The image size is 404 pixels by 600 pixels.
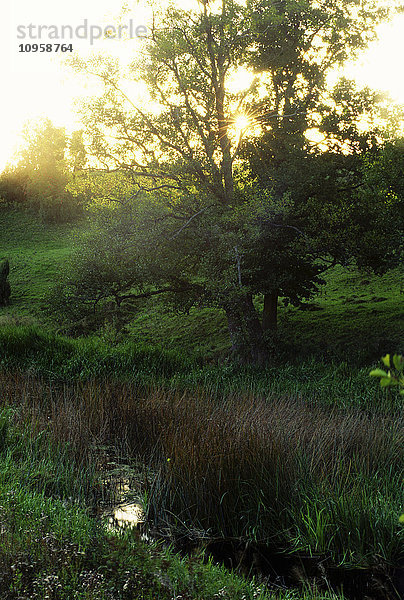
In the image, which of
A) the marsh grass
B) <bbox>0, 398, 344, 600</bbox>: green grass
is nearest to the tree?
the marsh grass

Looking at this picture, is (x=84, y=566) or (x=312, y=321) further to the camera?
(x=312, y=321)

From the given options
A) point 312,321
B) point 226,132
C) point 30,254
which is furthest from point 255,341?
point 30,254

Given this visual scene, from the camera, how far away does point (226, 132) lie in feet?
46.3

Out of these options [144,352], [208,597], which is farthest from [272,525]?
[144,352]

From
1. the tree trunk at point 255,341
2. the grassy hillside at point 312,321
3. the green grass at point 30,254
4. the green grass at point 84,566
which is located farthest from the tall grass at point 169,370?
the green grass at point 84,566

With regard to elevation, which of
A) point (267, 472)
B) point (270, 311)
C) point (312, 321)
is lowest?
point (312, 321)

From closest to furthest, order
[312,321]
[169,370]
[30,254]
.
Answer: [169,370] < [312,321] < [30,254]

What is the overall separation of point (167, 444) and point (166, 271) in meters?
8.23

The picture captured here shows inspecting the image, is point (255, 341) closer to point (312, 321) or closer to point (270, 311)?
point (270, 311)

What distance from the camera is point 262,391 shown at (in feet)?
33.2

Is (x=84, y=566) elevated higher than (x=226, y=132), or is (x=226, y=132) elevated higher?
(x=226, y=132)

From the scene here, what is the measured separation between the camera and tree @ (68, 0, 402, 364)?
13.1 metres

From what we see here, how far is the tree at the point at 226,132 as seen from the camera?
13.1m

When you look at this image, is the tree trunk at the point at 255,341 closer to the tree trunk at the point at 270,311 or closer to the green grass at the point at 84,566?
the tree trunk at the point at 270,311
